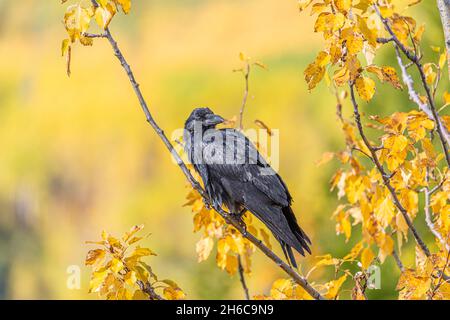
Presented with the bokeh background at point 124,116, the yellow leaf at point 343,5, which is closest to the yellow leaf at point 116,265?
the yellow leaf at point 343,5

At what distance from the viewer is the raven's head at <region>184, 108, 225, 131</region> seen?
3.29m

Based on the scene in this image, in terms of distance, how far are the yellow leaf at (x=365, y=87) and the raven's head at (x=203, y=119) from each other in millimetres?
1231

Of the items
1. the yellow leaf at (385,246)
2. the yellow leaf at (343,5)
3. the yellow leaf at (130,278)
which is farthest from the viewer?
the yellow leaf at (385,246)

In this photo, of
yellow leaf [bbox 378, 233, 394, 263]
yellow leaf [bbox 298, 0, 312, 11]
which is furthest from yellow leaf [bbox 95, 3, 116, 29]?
Answer: yellow leaf [bbox 378, 233, 394, 263]

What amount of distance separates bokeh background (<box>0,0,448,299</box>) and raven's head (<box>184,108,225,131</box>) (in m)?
4.88

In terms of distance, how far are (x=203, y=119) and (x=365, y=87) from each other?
4.37 ft

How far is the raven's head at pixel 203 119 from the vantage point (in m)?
3.29

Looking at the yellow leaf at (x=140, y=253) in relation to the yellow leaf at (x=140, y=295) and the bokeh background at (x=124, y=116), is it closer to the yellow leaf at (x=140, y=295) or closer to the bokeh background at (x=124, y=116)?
the yellow leaf at (x=140, y=295)

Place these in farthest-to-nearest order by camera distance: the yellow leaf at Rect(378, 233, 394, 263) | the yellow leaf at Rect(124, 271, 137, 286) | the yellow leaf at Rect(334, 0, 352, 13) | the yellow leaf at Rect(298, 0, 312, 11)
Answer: the yellow leaf at Rect(378, 233, 394, 263) → the yellow leaf at Rect(124, 271, 137, 286) → the yellow leaf at Rect(298, 0, 312, 11) → the yellow leaf at Rect(334, 0, 352, 13)

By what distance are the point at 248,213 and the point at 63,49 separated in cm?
137

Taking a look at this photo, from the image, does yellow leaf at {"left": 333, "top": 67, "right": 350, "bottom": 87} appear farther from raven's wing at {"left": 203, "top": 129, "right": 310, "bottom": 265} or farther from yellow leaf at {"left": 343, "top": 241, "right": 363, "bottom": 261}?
raven's wing at {"left": 203, "top": 129, "right": 310, "bottom": 265}

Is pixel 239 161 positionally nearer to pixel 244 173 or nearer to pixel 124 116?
pixel 244 173

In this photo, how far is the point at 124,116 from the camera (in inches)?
371

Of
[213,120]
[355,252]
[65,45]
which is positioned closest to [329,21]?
[65,45]
